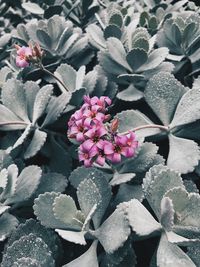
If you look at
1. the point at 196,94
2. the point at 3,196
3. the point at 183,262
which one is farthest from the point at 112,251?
the point at 196,94

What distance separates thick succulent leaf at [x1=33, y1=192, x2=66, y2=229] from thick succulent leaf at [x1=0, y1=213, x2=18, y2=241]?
59mm

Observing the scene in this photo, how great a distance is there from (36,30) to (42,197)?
58 centimetres

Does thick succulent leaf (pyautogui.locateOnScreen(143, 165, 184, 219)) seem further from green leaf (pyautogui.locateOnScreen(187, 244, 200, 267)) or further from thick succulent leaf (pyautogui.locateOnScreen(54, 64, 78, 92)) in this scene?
thick succulent leaf (pyautogui.locateOnScreen(54, 64, 78, 92))

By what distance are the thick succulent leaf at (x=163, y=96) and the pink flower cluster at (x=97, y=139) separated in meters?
0.17

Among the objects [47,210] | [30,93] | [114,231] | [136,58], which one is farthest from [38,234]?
[136,58]

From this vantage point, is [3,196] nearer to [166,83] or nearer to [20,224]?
[20,224]

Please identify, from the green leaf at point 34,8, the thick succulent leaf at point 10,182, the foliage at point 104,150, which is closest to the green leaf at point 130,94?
the foliage at point 104,150

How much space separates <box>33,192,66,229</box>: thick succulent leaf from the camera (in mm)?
814

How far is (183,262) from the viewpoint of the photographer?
0.72 m

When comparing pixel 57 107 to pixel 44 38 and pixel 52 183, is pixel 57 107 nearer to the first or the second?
pixel 52 183

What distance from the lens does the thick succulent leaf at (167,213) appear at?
2.32 ft

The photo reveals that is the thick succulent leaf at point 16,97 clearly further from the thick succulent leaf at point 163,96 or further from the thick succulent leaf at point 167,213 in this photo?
the thick succulent leaf at point 167,213

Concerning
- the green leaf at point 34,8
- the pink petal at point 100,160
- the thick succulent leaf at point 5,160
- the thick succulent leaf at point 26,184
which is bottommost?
the thick succulent leaf at point 26,184

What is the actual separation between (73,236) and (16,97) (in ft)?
1.39
